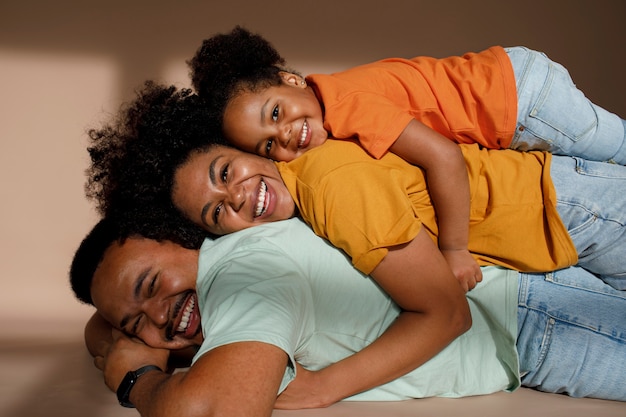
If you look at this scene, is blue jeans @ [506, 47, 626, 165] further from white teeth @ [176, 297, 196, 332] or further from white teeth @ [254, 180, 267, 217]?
white teeth @ [176, 297, 196, 332]

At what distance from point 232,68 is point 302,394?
0.83 m

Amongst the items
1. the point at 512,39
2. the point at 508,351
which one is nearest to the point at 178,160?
the point at 508,351

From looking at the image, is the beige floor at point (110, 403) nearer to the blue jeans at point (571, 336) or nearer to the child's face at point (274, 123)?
the blue jeans at point (571, 336)

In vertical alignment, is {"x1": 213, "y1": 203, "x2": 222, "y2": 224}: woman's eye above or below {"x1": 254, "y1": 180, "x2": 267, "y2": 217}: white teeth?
below

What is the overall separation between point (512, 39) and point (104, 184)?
2.07 m

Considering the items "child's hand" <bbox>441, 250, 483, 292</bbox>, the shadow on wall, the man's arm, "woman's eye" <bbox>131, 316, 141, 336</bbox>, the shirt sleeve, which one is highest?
the shirt sleeve

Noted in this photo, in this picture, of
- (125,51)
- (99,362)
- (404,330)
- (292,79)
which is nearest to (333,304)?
(404,330)

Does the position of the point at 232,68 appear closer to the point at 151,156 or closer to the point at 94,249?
the point at 151,156

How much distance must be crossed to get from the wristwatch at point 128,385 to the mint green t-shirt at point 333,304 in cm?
22

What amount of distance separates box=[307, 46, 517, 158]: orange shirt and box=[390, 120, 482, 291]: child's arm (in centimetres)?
11

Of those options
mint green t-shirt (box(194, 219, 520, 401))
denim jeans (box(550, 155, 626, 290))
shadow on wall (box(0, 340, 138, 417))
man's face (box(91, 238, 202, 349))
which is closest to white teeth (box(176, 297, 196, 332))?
man's face (box(91, 238, 202, 349))

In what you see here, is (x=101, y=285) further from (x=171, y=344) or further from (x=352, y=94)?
(x=352, y=94)

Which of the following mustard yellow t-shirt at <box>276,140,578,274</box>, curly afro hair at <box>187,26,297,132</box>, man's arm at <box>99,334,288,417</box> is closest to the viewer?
man's arm at <box>99,334,288,417</box>

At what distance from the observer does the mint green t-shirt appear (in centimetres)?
170
